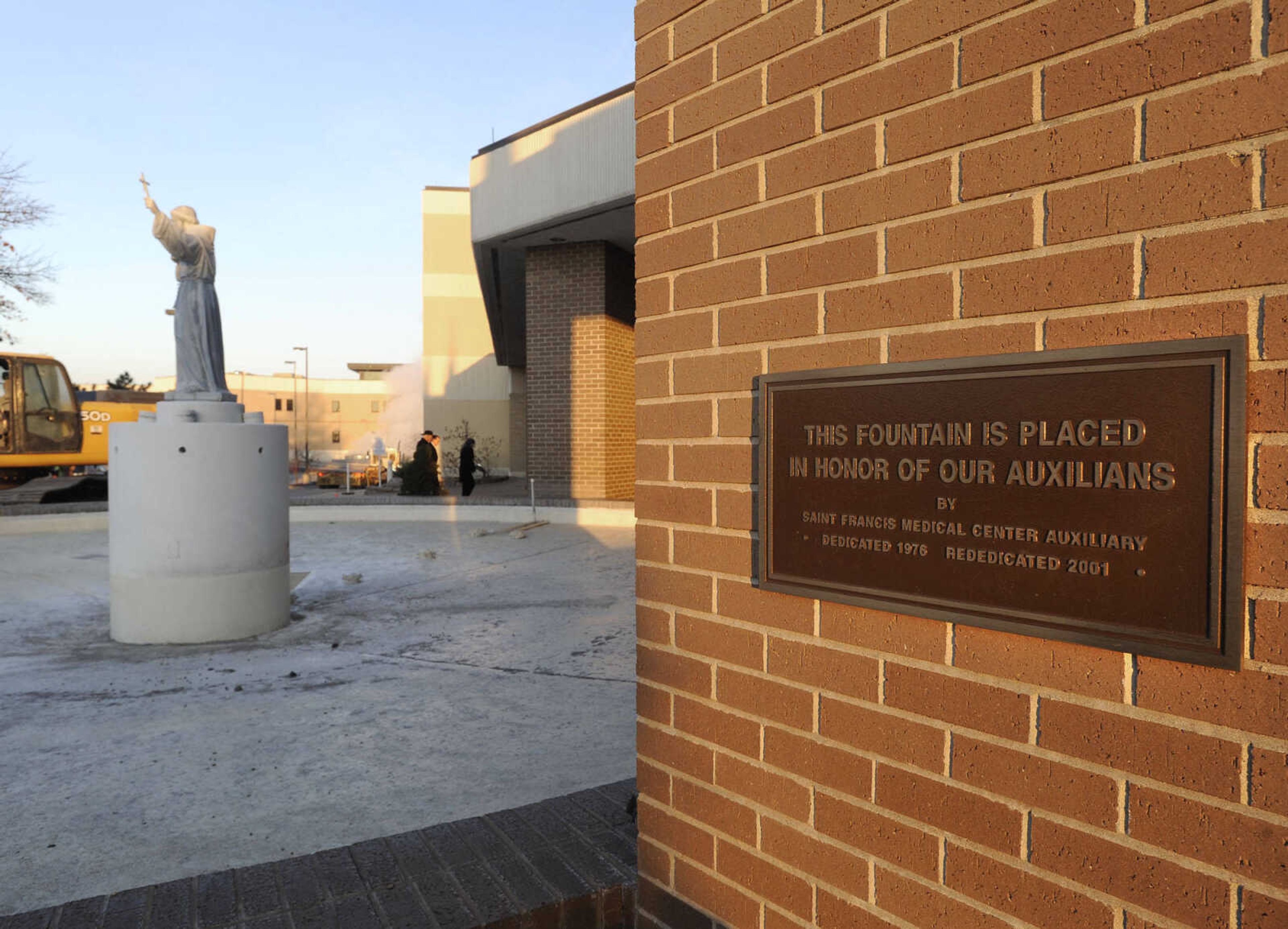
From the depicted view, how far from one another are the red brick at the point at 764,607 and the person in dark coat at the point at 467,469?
752 inches

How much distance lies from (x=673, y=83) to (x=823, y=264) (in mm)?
800

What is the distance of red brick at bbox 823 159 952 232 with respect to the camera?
1778 millimetres

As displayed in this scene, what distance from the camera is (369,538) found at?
1388cm

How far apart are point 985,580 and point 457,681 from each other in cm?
467

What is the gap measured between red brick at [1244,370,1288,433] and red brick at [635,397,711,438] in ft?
3.90

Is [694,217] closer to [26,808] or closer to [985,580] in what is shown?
[985,580]

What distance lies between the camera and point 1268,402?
4.44ft

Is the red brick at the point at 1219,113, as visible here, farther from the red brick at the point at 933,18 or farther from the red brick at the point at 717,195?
the red brick at the point at 717,195

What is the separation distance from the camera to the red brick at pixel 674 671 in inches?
91.6

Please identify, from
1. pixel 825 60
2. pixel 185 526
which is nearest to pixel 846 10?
pixel 825 60

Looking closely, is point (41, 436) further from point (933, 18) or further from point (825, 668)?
point (933, 18)

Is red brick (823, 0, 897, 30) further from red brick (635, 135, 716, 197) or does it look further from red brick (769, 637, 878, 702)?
red brick (769, 637, 878, 702)

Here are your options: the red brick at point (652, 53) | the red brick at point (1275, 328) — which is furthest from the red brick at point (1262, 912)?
the red brick at point (652, 53)

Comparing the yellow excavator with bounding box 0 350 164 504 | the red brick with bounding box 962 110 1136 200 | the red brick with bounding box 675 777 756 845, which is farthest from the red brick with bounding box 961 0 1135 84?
the yellow excavator with bounding box 0 350 164 504
